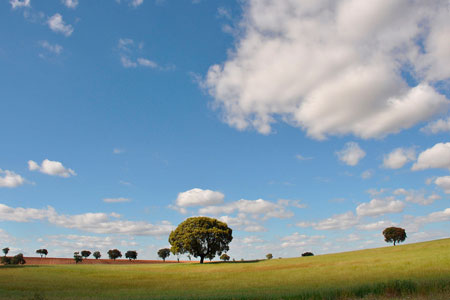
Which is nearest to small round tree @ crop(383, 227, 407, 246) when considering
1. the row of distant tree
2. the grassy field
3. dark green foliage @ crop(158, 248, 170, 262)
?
the row of distant tree

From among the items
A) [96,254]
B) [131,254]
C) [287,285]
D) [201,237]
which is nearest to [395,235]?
[201,237]

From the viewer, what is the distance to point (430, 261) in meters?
41.4

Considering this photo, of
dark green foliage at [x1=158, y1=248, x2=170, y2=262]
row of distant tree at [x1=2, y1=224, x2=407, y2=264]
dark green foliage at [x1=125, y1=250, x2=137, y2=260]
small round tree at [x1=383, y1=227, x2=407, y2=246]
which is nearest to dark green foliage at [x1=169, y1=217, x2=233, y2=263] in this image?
row of distant tree at [x1=2, y1=224, x2=407, y2=264]

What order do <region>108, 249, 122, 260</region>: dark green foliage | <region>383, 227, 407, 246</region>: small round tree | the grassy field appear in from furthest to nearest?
1. <region>108, 249, 122, 260</region>: dark green foliage
2. <region>383, 227, 407, 246</region>: small round tree
3. the grassy field

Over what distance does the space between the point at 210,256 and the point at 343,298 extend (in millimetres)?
73895

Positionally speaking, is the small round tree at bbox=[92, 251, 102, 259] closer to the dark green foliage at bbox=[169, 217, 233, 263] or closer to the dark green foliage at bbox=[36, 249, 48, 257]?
the dark green foliage at bbox=[36, 249, 48, 257]

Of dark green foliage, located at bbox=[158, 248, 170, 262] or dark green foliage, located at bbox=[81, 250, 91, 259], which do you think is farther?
dark green foliage, located at bbox=[158, 248, 170, 262]

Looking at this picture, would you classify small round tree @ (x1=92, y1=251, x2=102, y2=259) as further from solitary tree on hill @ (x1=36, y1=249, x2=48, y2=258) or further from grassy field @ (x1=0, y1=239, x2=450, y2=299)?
grassy field @ (x1=0, y1=239, x2=450, y2=299)

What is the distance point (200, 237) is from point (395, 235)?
82437 millimetres

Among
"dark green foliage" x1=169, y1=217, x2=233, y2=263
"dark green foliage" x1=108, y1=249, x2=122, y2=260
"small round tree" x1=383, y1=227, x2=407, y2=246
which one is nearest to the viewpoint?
"dark green foliage" x1=169, y1=217, x2=233, y2=263

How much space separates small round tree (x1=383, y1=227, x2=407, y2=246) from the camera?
124750 millimetres

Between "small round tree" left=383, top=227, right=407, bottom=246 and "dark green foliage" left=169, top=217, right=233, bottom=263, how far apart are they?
7172 centimetres

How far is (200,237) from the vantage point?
284 ft

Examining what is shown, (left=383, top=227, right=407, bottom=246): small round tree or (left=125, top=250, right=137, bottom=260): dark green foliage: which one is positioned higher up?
(left=383, top=227, right=407, bottom=246): small round tree
